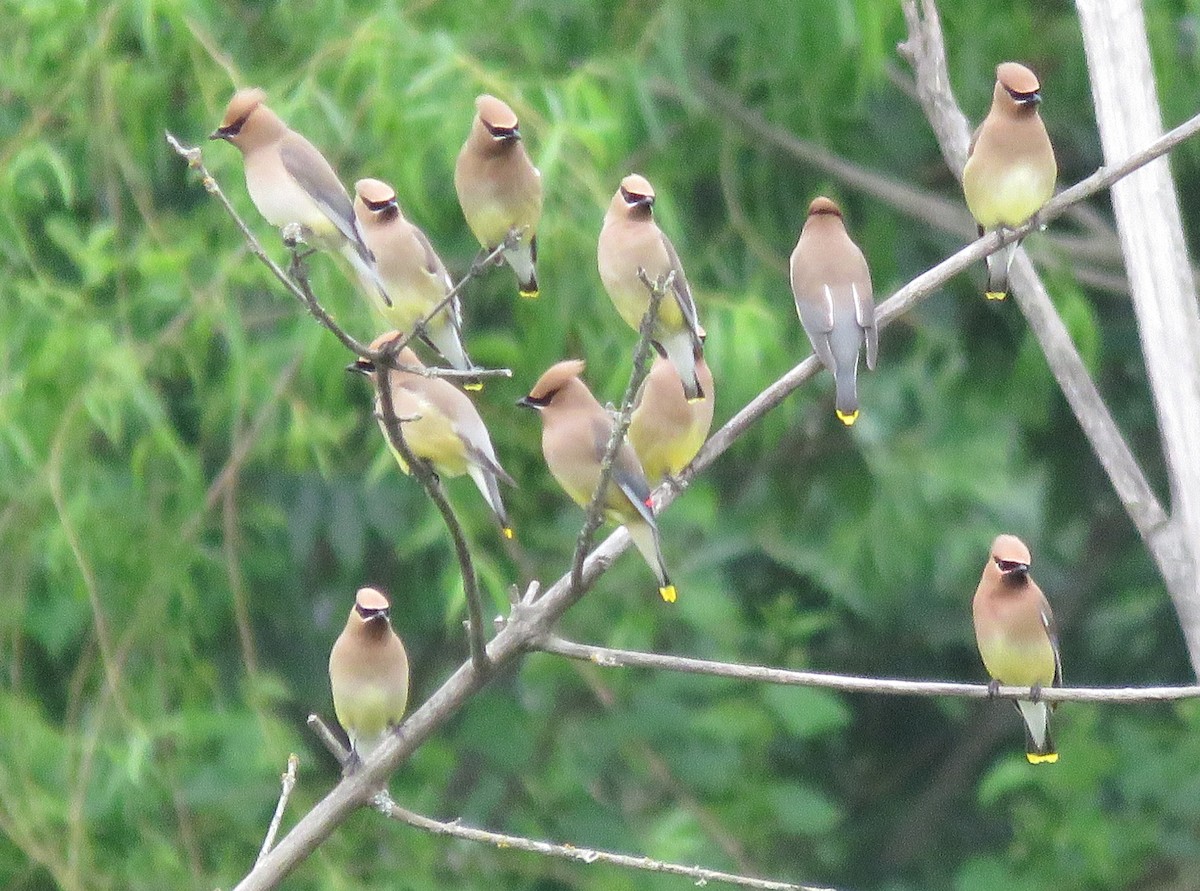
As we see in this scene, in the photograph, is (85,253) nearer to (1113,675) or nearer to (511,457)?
(511,457)

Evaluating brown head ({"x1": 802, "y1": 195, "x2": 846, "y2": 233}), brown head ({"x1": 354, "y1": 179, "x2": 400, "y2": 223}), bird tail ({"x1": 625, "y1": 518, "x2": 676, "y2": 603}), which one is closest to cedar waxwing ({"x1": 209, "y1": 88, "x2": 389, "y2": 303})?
brown head ({"x1": 354, "y1": 179, "x2": 400, "y2": 223})

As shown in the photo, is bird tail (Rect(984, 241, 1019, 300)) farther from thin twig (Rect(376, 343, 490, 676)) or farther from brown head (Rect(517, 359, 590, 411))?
thin twig (Rect(376, 343, 490, 676))

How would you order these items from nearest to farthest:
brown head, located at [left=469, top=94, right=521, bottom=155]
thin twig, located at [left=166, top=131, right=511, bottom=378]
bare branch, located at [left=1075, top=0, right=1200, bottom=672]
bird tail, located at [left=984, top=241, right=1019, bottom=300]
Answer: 1. thin twig, located at [left=166, top=131, right=511, bottom=378]
2. brown head, located at [left=469, top=94, right=521, bottom=155]
3. bare branch, located at [left=1075, top=0, right=1200, bottom=672]
4. bird tail, located at [left=984, top=241, right=1019, bottom=300]

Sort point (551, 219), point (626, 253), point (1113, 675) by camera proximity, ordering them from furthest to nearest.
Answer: point (1113, 675)
point (551, 219)
point (626, 253)

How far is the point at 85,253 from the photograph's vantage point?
4.93m

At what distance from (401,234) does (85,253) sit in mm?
1844

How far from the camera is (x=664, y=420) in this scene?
12.7ft

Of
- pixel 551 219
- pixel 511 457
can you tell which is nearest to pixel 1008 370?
pixel 511 457

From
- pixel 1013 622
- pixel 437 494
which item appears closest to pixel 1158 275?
pixel 1013 622

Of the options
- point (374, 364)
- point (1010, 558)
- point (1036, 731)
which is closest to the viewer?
point (374, 364)

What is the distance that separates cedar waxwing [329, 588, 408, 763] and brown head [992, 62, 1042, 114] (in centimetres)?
144

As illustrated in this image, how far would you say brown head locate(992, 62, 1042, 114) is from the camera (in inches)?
151

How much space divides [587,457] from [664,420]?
18.8 inches

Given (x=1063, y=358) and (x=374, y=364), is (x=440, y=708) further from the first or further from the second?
(x=1063, y=358)
